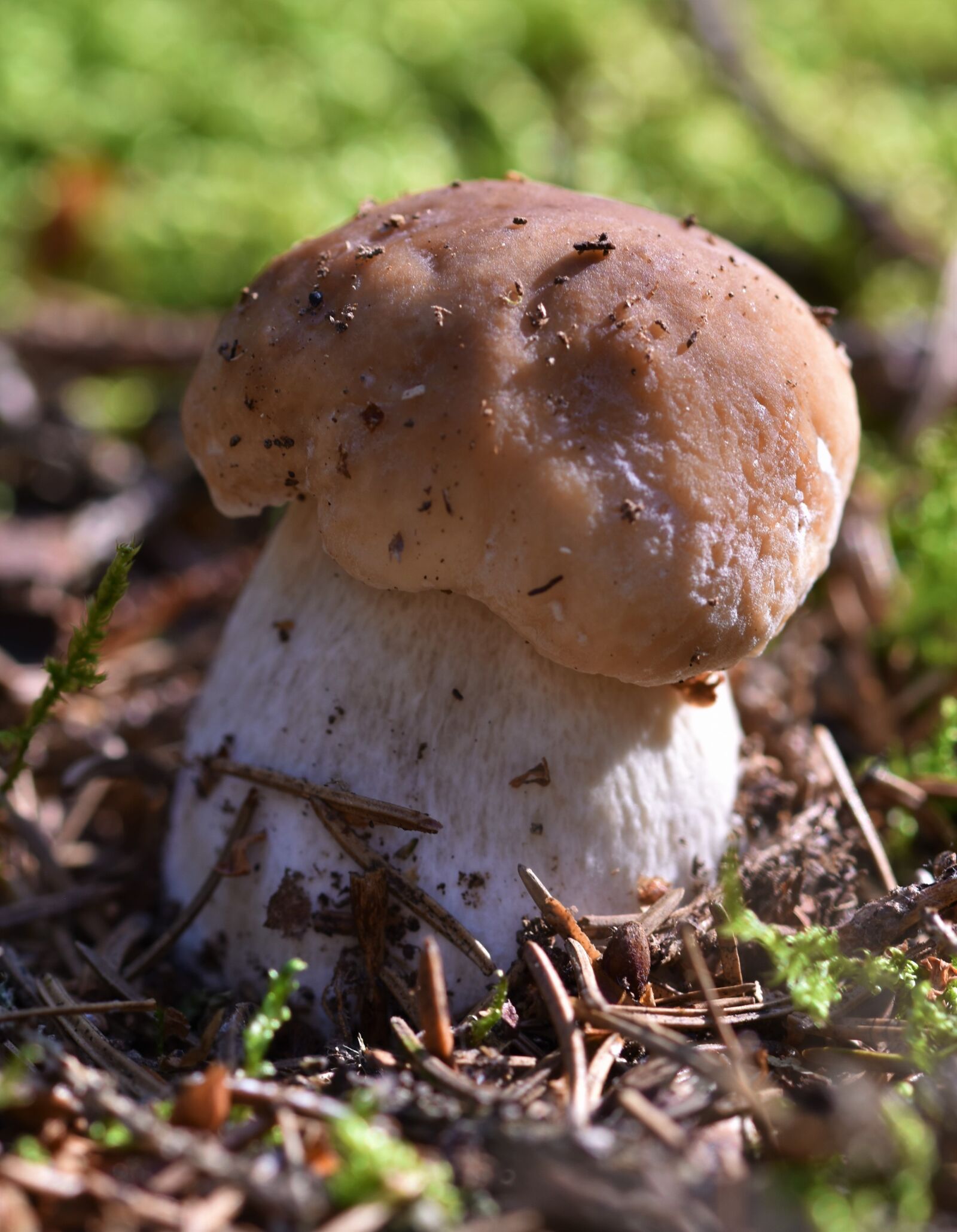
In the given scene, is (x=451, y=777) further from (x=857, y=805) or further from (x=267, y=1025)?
(x=857, y=805)

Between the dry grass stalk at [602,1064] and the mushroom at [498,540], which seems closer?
the dry grass stalk at [602,1064]

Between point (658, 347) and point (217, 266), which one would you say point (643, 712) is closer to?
point (658, 347)

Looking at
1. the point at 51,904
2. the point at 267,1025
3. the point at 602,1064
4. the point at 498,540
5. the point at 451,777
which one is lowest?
the point at 51,904

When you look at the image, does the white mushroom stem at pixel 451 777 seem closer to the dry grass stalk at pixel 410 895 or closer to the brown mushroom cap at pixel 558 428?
the dry grass stalk at pixel 410 895

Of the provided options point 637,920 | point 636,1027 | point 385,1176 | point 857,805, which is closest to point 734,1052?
point 636,1027

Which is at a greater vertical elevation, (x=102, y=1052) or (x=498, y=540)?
(x=498, y=540)

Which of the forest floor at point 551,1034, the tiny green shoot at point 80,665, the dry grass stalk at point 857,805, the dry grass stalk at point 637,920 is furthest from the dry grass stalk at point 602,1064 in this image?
the tiny green shoot at point 80,665

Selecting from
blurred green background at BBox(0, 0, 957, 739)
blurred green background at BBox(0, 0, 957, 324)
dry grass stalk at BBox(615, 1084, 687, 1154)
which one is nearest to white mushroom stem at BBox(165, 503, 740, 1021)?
dry grass stalk at BBox(615, 1084, 687, 1154)
